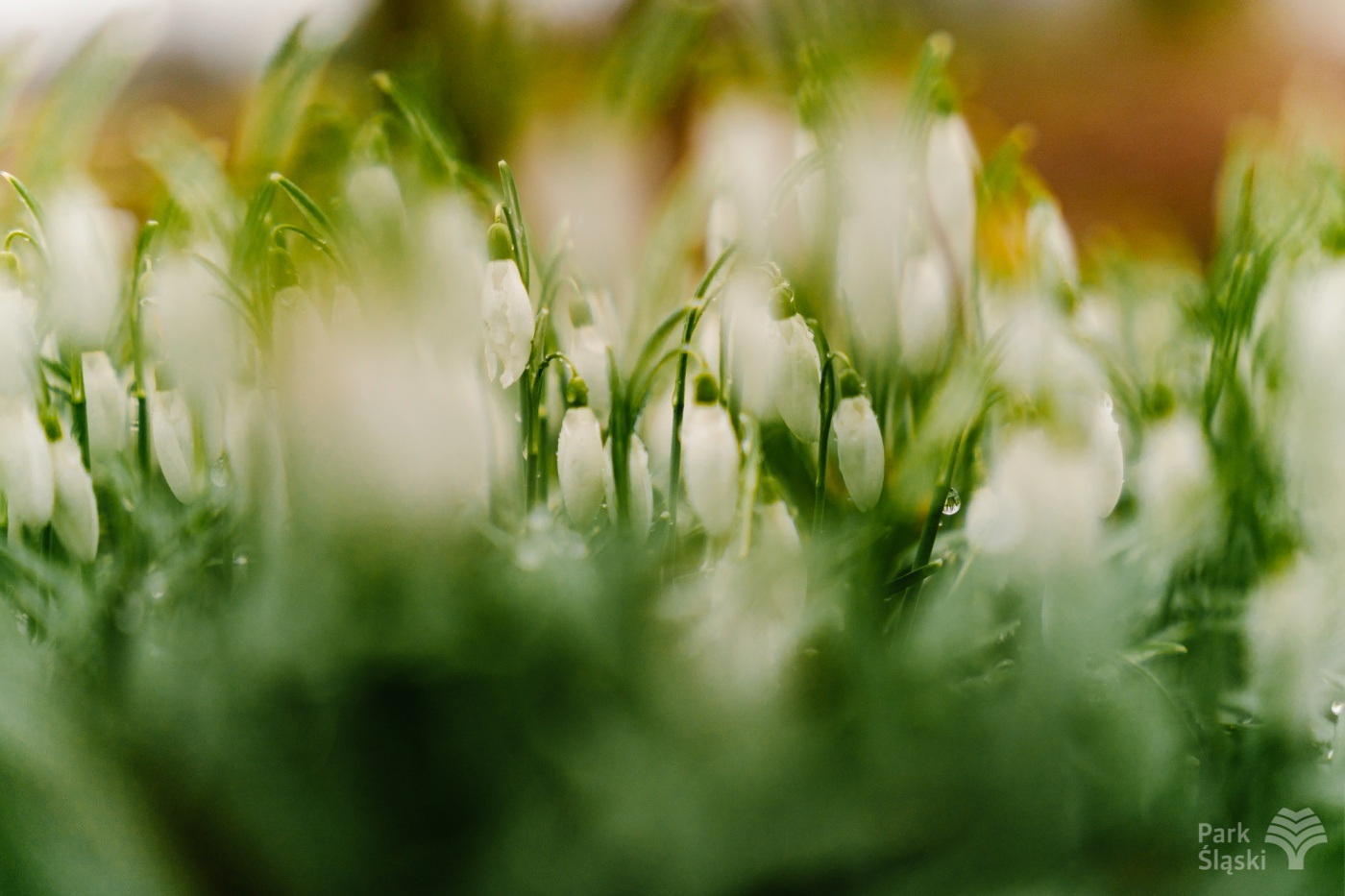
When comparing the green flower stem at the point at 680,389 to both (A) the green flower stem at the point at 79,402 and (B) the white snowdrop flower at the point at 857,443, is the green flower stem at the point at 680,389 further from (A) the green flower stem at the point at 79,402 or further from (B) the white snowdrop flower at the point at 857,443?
(A) the green flower stem at the point at 79,402

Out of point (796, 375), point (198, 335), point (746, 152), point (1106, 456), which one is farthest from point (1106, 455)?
point (198, 335)

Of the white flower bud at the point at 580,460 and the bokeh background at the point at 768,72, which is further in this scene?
the bokeh background at the point at 768,72

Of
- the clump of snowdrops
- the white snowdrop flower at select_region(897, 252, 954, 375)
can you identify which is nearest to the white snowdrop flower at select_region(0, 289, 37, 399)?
the clump of snowdrops

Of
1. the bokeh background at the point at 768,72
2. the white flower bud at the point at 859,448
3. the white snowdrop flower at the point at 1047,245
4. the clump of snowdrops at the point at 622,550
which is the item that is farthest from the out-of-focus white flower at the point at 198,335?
the white snowdrop flower at the point at 1047,245

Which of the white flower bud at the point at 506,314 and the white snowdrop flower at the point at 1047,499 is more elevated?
the white flower bud at the point at 506,314

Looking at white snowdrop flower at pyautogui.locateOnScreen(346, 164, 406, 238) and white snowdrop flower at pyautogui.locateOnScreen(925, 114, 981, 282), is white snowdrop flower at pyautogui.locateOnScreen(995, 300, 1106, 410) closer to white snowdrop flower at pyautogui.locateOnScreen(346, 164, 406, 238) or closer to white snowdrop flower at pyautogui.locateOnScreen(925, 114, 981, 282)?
white snowdrop flower at pyautogui.locateOnScreen(925, 114, 981, 282)

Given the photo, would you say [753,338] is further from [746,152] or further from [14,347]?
[14,347]

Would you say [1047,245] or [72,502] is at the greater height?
[1047,245]
